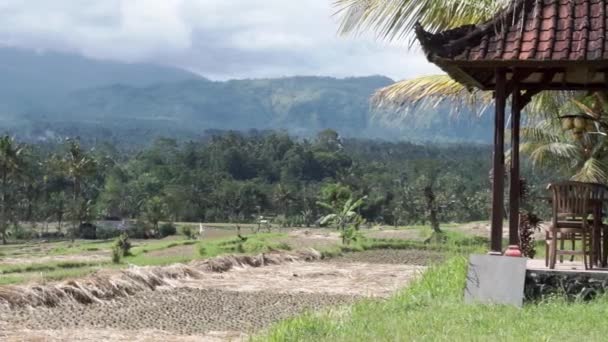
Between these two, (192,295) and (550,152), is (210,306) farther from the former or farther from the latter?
(550,152)

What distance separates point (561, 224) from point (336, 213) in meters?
21.2

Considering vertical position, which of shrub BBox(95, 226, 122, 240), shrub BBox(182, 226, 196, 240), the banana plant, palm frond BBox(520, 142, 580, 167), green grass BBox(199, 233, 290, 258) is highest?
palm frond BBox(520, 142, 580, 167)

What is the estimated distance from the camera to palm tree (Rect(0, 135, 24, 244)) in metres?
52.7

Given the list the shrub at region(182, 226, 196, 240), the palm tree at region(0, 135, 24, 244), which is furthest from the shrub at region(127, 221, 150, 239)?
the palm tree at region(0, 135, 24, 244)

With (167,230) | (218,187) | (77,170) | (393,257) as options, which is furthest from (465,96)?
(218,187)

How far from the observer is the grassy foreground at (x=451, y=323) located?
21.9 feet

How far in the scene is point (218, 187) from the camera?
68062 millimetres

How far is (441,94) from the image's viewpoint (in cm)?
1262

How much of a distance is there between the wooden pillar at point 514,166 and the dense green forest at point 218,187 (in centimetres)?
3444

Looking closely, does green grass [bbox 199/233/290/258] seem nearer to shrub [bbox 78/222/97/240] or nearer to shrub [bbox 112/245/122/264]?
shrub [bbox 112/245/122/264]

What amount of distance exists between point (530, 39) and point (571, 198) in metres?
1.56

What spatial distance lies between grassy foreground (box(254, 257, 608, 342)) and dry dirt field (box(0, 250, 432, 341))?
2044 mm

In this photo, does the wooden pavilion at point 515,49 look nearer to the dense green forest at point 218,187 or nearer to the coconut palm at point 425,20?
the coconut palm at point 425,20

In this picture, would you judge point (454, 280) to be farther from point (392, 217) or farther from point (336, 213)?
point (392, 217)
